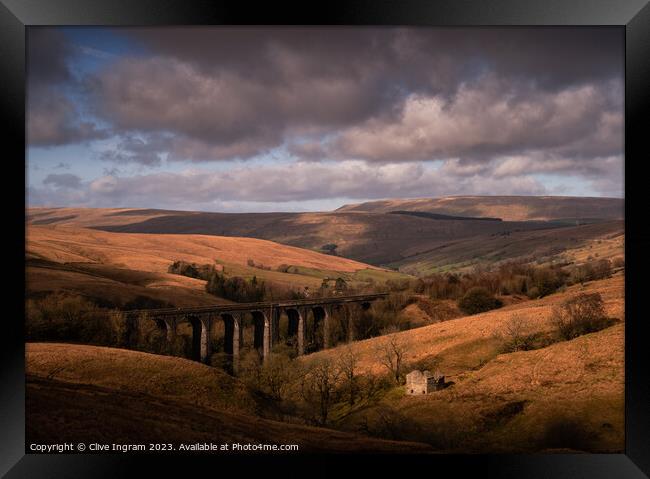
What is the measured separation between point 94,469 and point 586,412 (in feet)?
38.0

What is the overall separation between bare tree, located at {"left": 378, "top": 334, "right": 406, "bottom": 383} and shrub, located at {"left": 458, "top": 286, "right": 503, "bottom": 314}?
943 centimetres

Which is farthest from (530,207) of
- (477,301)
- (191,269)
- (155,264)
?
(155,264)

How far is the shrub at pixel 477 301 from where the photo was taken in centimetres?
3041

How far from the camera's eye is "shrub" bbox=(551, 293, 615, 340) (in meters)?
17.8

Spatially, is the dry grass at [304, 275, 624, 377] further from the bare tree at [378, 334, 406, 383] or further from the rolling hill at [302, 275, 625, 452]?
the bare tree at [378, 334, 406, 383]

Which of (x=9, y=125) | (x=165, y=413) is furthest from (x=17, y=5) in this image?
(x=165, y=413)

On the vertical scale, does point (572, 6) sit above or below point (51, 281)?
above

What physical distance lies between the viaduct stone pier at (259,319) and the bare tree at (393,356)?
4543 millimetres

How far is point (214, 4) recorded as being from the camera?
1198 centimetres

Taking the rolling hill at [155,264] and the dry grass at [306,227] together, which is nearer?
the rolling hill at [155,264]

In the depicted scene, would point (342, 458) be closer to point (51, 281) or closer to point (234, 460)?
point (234, 460)

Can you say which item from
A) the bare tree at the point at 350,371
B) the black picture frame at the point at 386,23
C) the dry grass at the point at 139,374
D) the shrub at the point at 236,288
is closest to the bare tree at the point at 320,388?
the bare tree at the point at 350,371

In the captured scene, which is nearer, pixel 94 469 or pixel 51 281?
pixel 94 469

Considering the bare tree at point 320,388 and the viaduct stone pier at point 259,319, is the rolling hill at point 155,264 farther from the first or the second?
the bare tree at point 320,388
